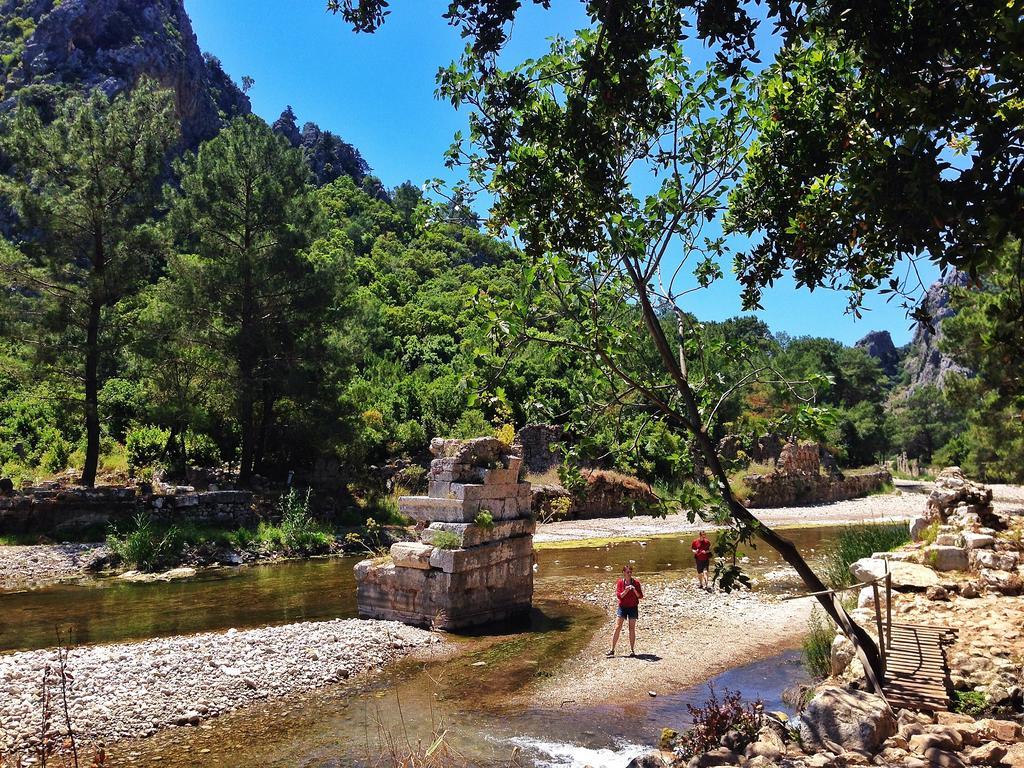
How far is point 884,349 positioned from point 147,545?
160530mm

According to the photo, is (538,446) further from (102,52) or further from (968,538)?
(102,52)

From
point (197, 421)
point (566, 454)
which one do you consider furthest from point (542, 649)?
point (197, 421)

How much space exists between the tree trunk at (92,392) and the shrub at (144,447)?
321cm

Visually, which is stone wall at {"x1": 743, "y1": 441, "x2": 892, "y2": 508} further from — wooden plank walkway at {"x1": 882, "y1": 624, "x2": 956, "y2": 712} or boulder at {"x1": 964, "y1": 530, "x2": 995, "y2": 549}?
wooden plank walkway at {"x1": 882, "y1": 624, "x2": 956, "y2": 712}

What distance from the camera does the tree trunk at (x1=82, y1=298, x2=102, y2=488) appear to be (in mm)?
21844

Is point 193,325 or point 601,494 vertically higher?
point 193,325

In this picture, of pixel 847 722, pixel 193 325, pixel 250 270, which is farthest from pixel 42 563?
pixel 847 722

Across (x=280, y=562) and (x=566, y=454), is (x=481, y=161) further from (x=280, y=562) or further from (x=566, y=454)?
(x=280, y=562)

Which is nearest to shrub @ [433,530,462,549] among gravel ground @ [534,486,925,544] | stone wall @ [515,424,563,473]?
gravel ground @ [534,486,925,544]

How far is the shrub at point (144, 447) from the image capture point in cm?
2573

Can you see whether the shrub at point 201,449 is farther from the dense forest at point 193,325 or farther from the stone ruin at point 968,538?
the stone ruin at point 968,538

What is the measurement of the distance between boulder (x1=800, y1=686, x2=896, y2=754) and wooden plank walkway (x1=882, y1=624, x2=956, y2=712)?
0.35 meters

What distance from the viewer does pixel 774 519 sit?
31.3 metres

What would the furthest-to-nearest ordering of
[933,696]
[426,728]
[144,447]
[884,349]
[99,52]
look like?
[884,349] → [99,52] → [144,447] → [426,728] → [933,696]
